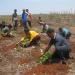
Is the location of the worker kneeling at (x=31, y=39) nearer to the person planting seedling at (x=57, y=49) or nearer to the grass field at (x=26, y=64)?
the grass field at (x=26, y=64)

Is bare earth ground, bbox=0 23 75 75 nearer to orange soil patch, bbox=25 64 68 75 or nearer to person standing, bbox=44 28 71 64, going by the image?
orange soil patch, bbox=25 64 68 75

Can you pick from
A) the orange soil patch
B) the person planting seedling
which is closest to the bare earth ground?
the orange soil patch

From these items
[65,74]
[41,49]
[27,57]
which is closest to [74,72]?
[65,74]

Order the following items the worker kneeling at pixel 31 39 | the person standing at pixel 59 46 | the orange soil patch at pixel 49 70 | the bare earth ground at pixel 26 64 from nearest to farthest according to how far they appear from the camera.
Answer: the orange soil patch at pixel 49 70, the bare earth ground at pixel 26 64, the person standing at pixel 59 46, the worker kneeling at pixel 31 39

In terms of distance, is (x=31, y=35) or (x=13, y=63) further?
(x=31, y=35)

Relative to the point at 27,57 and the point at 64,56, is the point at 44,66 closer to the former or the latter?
the point at 64,56

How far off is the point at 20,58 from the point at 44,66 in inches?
126

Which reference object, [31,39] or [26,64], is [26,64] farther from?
[31,39]

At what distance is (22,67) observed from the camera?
51.5ft

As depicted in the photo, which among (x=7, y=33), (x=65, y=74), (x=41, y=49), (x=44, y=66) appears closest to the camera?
(x=65, y=74)

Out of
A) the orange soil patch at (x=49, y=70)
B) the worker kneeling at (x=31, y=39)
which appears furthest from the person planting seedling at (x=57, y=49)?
the worker kneeling at (x=31, y=39)

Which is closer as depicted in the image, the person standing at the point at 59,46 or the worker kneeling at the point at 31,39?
the person standing at the point at 59,46

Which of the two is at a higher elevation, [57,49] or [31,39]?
[57,49]

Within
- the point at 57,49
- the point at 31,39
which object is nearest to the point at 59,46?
the point at 57,49
